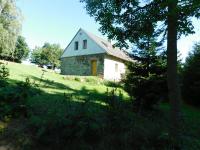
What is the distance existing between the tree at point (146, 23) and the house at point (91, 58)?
1945 centimetres

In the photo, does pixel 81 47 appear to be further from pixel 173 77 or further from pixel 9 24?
pixel 173 77

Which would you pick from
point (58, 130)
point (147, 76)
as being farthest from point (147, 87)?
point (58, 130)

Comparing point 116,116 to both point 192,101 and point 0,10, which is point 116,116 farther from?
point 0,10

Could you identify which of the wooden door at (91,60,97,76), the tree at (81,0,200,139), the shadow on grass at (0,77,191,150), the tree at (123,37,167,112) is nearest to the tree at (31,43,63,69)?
the wooden door at (91,60,97,76)

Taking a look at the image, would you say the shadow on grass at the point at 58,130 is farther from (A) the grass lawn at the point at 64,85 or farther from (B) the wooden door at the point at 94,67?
(B) the wooden door at the point at 94,67

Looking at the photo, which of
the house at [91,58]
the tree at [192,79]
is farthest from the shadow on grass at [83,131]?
the house at [91,58]

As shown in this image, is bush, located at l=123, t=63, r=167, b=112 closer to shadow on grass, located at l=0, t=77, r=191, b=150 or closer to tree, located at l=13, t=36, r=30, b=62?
shadow on grass, located at l=0, t=77, r=191, b=150

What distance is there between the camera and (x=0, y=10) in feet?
84.3

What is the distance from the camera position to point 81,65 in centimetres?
3188

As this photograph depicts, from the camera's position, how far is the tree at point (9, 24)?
83.4 ft

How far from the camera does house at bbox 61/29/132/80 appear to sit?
29.2m

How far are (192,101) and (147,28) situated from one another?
13.1 m

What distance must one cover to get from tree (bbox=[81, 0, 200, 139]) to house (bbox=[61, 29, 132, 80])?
19449 mm

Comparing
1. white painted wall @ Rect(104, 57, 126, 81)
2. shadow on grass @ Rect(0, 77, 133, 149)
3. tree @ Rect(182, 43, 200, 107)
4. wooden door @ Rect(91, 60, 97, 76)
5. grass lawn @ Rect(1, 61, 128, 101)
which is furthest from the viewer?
wooden door @ Rect(91, 60, 97, 76)
